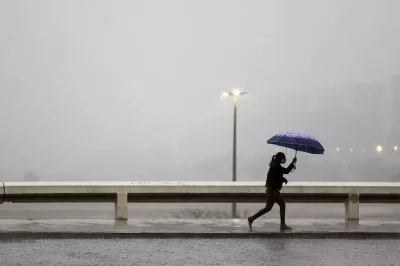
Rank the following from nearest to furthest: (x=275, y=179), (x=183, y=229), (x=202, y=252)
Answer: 1. (x=202, y=252)
2. (x=183, y=229)
3. (x=275, y=179)

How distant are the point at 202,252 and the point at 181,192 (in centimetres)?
459

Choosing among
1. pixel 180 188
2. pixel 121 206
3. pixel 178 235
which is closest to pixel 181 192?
pixel 180 188

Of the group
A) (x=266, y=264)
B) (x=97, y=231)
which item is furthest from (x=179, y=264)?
(x=97, y=231)

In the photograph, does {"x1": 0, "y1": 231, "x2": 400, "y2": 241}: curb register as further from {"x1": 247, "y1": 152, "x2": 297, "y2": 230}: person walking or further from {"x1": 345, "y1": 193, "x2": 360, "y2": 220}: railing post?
{"x1": 345, "y1": 193, "x2": 360, "y2": 220}: railing post

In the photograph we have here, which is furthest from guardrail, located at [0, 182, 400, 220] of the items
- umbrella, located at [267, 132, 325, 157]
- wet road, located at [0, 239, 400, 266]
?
wet road, located at [0, 239, 400, 266]

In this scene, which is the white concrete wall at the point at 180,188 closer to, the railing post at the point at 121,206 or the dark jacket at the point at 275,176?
the railing post at the point at 121,206

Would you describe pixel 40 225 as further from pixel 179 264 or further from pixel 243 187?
pixel 179 264

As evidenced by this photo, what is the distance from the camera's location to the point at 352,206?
1480 cm

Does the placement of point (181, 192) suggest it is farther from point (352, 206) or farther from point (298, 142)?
point (352, 206)

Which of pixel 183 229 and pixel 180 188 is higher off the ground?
pixel 180 188

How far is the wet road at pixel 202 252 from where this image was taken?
884 centimetres

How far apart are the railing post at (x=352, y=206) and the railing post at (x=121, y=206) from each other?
17.7ft

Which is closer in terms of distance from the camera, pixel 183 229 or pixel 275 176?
pixel 183 229

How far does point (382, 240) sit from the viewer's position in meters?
11.7
